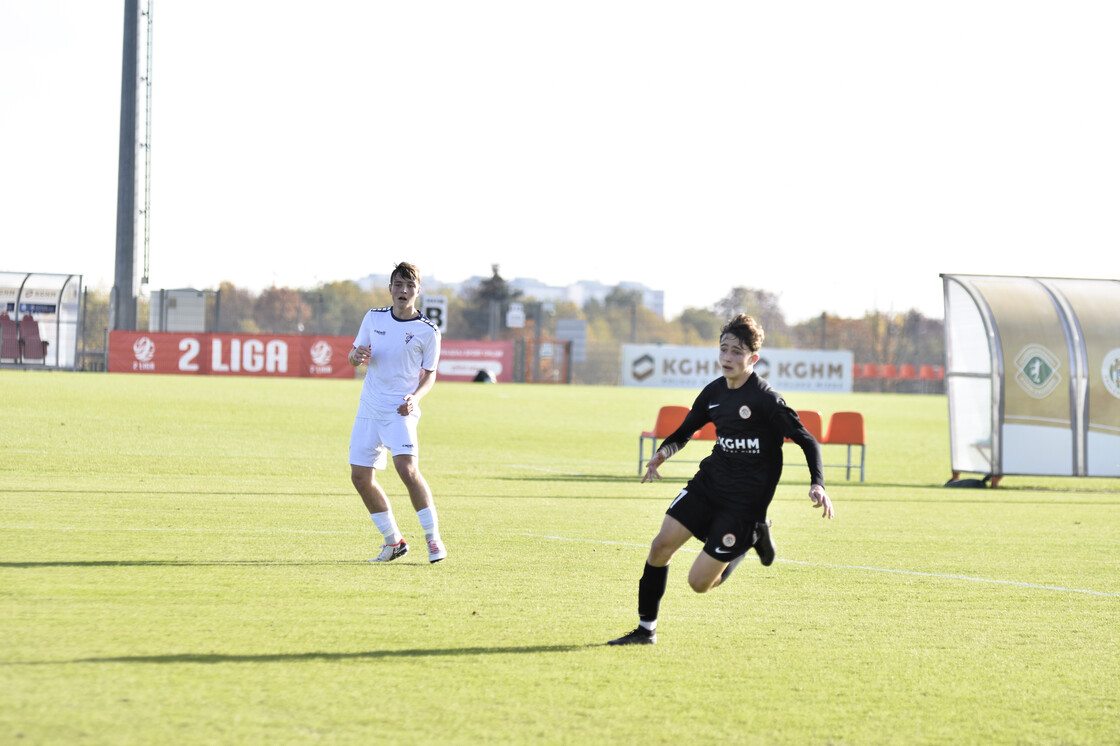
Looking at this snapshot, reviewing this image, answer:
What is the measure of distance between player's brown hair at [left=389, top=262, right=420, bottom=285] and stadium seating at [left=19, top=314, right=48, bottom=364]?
101ft

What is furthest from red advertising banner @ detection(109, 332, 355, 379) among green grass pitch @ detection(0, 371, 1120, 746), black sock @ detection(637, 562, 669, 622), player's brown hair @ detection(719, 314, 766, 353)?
player's brown hair @ detection(719, 314, 766, 353)

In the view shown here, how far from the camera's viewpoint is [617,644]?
6633mm

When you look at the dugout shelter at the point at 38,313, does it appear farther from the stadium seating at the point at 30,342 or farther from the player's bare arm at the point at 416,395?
the player's bare arm at the point at 416,395

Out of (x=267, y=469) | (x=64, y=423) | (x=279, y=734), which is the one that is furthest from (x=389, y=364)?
(x=64, y=423)

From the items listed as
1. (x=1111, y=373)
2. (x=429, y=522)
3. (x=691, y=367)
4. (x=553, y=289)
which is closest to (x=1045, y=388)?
(x=1111, y=373)

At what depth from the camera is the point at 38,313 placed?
119ft

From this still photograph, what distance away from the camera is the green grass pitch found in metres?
5.16

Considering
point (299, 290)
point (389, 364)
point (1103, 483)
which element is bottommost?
point (1103, 483)

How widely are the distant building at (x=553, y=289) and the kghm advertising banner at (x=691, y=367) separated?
1223 cm

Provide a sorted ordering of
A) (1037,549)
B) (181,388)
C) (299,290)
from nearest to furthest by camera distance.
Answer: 1. (1037,549)
2. (181,388)
3. (299,290)

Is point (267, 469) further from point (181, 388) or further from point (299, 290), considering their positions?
point (299, 290)

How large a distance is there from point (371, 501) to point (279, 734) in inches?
172

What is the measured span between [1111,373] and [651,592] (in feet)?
51.6

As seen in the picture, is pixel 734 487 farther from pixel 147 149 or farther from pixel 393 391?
pixel 147 149
